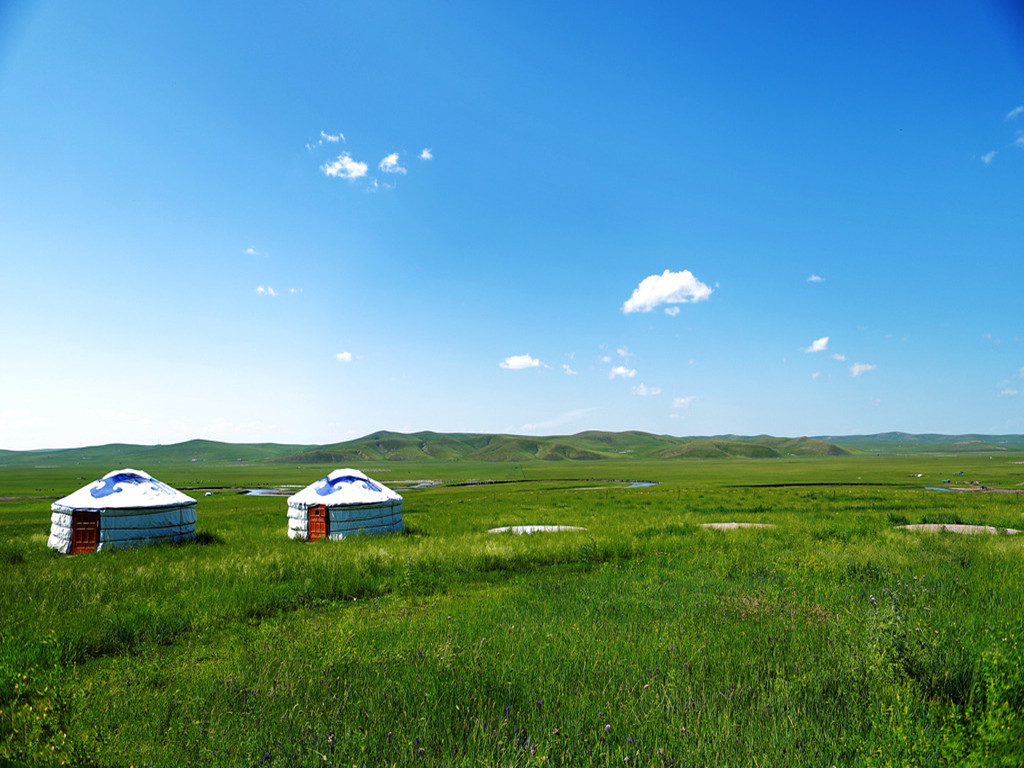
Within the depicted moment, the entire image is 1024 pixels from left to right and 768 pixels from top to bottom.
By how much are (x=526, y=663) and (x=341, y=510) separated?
17.7 metres

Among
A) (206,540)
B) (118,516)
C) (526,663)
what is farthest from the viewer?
(206,540)

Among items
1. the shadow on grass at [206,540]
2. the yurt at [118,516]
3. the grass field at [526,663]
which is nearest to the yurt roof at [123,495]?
the yurt at [118,516]

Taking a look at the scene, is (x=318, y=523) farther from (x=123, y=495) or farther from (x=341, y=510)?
(x=123, y=495)

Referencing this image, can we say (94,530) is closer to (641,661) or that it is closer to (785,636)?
(641,661)

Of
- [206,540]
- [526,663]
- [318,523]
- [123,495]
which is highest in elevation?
[123,495]

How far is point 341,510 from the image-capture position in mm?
21438

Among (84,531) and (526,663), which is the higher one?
(526,663)

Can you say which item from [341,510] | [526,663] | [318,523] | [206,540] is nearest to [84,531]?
[206,540]

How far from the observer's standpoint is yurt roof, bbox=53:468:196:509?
19688 millimetres

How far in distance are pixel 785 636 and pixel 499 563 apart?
28.9ft

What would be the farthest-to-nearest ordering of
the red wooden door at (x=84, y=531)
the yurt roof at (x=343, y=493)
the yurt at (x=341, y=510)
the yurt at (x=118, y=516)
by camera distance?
the yurt roof at (x=343, y=493) → the yurt at (x=341, y=510) → the yurt at (x=118, y=516) → the red wooden door at (x=84, y=531)

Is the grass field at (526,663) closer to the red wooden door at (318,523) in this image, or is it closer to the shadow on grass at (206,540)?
the shadow on grass at (206,540)

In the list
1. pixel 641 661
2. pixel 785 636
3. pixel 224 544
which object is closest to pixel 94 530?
pixel 224 544

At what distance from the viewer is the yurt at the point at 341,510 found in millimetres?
21328
